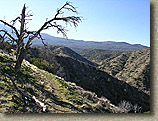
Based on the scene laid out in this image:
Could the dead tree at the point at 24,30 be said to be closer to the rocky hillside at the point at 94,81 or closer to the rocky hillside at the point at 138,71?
the rocky hillside at the point at 138,71

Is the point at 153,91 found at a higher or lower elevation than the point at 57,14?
lower

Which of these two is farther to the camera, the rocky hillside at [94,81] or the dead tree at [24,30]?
the rocky hillside at [94,81]

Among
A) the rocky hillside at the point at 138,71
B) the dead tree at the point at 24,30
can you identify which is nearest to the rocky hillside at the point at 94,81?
the rocky hillside at the point at 138,71

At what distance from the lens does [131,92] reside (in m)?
36.3

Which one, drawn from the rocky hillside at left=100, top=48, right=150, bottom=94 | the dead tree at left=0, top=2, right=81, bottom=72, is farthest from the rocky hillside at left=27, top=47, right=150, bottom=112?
the dead tree at left=0, top=2, right=81, bottom=72

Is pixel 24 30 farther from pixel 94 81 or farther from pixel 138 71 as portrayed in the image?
pixel 94 81

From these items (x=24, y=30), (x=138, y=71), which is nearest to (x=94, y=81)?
(x=138, y=71)

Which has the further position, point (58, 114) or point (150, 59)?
point (150, 59)

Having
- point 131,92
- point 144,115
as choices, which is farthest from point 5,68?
point 131,92

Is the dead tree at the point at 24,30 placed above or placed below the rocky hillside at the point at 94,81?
above

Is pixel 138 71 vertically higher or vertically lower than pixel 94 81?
higher

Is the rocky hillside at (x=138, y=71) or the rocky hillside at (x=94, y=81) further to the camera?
the rocky hillside at (x=94, y=81)

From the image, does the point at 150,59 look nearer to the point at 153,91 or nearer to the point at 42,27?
the point at 153,91

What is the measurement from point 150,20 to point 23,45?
5.50m
